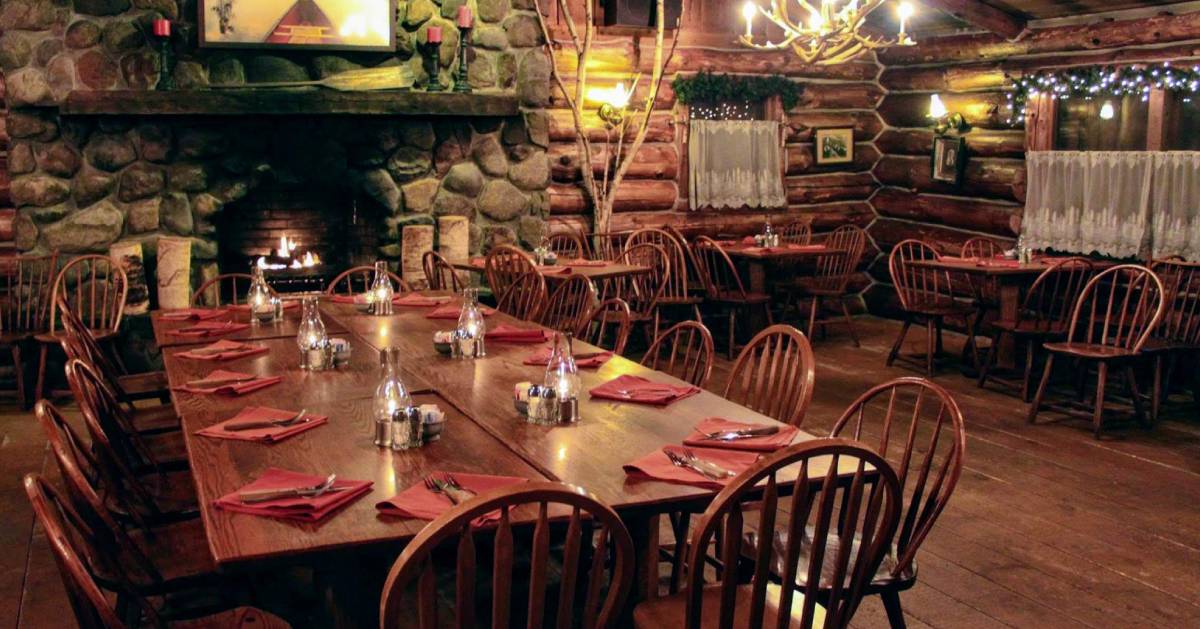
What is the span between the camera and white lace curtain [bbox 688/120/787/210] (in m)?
9.09

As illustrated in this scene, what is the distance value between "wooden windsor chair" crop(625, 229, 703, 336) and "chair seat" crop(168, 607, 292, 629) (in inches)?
202

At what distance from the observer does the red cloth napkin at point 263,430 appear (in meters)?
2.91

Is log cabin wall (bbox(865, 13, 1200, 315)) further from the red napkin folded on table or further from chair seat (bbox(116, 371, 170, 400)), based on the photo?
chair seat (bbox(116, 371, 170, 400))

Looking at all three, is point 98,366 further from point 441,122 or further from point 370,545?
point 441,122

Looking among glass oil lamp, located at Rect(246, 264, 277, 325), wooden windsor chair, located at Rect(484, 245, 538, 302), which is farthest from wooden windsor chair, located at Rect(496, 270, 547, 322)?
glass oil lamp, located at Rect(246, 264, 277, 325)

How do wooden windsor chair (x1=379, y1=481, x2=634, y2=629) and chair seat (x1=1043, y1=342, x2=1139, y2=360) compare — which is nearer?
wooden windsor chair (x1=379, y1=481, x2=634, y2=629)

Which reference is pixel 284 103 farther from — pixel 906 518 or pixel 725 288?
pixel 906 518

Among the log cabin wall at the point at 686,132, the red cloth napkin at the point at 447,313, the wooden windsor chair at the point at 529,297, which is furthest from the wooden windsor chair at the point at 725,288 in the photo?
the red cloth napkin at the point at 447,313

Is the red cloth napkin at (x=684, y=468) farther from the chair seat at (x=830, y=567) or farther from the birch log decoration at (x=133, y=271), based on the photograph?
the birch log decoration at (x=133, y=271)

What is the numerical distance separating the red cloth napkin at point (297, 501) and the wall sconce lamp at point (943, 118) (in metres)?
7.39

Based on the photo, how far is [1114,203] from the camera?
7.64 meters

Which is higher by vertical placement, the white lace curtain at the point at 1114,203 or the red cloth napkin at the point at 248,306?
the white lace curtain at the point at 1114,203

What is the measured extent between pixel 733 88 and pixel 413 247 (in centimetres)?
303

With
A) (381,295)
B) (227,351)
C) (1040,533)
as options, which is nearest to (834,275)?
(1040,533)
